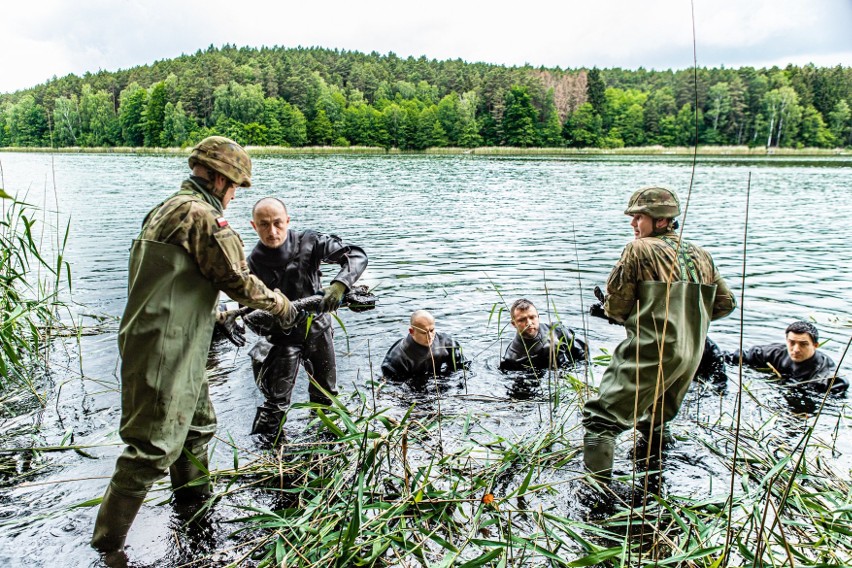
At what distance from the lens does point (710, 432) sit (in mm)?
5527

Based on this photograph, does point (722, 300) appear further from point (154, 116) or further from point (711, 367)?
point (154, 116)

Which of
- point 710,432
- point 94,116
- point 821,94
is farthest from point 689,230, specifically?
point 821,94

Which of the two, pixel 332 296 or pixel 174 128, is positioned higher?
pixel 174 128

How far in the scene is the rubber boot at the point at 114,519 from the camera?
347 cm

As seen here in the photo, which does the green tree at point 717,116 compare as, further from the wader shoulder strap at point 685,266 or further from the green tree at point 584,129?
the wader shoulder strap at point 685,266

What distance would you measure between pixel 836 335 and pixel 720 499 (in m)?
7.86

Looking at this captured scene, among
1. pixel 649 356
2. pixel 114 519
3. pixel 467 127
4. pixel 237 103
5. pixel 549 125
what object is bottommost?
pixel 114 519

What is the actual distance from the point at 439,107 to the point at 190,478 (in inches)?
4447

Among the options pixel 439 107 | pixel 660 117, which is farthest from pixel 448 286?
pixel 660 117

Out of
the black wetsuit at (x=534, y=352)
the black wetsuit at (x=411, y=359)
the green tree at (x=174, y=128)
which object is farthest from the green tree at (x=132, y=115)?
the black wetsuit at (x=534, y=352)

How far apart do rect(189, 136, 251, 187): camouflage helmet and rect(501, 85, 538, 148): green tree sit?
11053cm

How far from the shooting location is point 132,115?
76.9 m

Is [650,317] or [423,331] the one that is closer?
[650,317]

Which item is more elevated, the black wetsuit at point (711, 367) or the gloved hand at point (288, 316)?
the gloved hand at point (288, 316)
